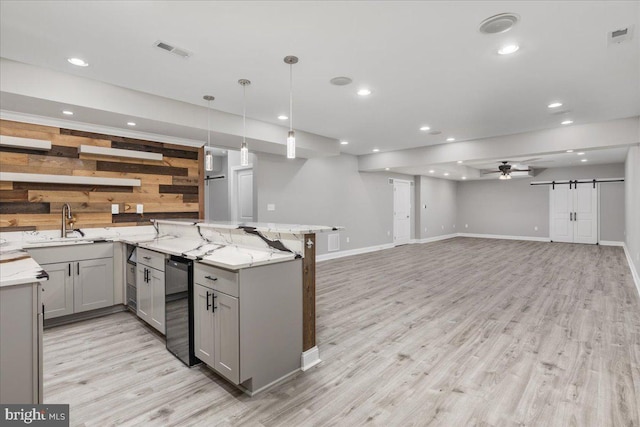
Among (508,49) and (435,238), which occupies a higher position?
(508,49)

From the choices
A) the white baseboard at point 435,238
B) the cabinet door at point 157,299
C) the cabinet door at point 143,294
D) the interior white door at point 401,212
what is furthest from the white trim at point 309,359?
the white baseboard at point 435,238

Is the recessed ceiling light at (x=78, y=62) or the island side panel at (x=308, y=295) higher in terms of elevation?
the recessed ceiling light at (x=78, y=62)

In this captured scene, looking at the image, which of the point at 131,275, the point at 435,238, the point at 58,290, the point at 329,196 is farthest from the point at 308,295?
the point at 435,238

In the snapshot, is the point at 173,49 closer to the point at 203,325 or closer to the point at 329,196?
the point at 203,325

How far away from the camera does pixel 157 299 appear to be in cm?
308

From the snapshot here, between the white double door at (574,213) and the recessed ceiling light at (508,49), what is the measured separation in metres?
9.87

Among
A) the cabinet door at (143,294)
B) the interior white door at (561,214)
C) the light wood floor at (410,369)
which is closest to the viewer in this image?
the light wood floor at (410,369)

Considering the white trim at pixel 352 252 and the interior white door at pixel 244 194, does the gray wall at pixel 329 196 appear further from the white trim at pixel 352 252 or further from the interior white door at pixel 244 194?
the interior white door at pixel 244 194

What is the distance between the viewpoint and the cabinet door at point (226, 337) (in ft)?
7.08

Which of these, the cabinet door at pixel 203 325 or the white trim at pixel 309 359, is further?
the white trim at pixel 309 359

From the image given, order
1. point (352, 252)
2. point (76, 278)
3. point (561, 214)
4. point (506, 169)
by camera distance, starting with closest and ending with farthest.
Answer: point (76, 278), point (352, 252), point (506, 169), point (561, 214)

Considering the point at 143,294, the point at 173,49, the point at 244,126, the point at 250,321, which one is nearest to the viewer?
the point at 250,321

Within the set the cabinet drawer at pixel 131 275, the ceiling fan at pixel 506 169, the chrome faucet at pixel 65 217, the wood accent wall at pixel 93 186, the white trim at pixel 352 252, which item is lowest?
the white trim at pixel 352 252

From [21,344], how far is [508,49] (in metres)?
3.99
